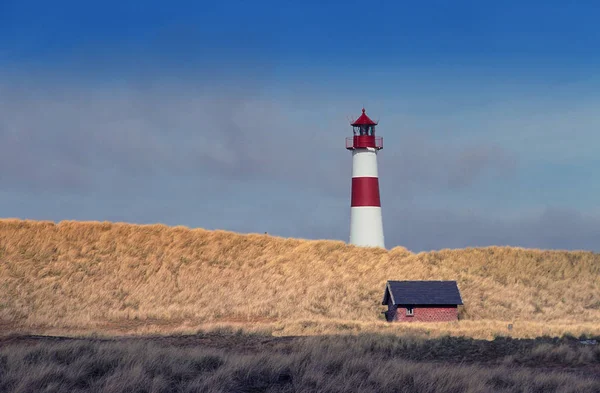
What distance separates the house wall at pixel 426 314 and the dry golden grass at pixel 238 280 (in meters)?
1.23

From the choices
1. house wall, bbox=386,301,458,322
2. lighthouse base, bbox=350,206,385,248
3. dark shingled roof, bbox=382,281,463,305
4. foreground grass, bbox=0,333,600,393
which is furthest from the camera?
lighthouse base, bbox=350,206,385,248

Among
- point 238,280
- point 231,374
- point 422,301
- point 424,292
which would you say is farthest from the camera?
point 238,280

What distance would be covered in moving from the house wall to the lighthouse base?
35.4 ft

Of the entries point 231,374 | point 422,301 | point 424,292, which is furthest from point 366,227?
point 231,374

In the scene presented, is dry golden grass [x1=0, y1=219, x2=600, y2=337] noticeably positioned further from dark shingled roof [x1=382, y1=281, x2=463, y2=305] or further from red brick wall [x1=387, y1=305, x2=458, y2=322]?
dark shingled roof [x1=382, y1=281, x2=463, y2=305]

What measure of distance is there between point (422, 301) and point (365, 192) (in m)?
12.5

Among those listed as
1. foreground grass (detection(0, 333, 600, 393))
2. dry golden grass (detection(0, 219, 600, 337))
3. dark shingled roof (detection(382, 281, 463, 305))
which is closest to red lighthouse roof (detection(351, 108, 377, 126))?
dry golden grass (detection(0, 219, 600, 337))

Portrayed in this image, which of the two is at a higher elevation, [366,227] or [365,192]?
[365,192]

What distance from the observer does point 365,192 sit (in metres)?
49.0

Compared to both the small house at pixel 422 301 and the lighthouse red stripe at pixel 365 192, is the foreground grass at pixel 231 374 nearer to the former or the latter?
the small house at pixel 422 301

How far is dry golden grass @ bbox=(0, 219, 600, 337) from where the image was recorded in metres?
38.6

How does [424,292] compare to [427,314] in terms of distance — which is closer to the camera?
[427,314]

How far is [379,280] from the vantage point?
46219mm

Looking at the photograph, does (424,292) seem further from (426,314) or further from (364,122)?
(364,122)
